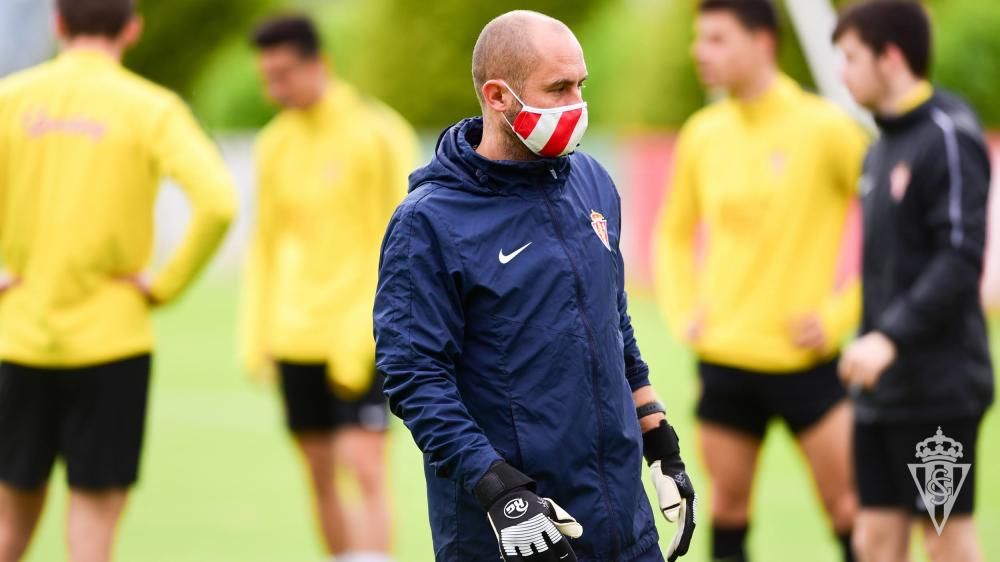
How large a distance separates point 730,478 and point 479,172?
3.18 m

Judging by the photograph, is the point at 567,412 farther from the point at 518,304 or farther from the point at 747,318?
the point at 747,318

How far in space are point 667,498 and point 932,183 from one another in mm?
1947

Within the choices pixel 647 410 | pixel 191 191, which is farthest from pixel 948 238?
pixel 191 191

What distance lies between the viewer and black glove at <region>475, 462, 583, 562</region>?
3467mm

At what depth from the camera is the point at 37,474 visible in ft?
17.8

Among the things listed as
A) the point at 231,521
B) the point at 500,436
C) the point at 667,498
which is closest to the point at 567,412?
the point at 500,436

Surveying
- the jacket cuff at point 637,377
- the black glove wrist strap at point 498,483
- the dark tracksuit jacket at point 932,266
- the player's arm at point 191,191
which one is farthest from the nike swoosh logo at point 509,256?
the player's arm at point 191,191

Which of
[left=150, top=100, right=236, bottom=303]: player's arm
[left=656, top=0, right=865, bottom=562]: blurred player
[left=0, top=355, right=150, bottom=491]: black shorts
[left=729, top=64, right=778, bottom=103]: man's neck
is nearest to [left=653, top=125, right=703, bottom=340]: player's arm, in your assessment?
[left=656, top=0, right=865, bottom=562]: blurred player

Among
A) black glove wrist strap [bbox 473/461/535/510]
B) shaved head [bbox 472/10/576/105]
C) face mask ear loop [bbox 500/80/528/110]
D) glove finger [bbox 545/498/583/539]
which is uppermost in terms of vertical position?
shaved head [bbox 472/10/576/105]

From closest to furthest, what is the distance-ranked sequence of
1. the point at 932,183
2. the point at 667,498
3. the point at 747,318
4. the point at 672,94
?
the point at 667,498, the point at 932,183, the point at 747,318, the point at 672,94

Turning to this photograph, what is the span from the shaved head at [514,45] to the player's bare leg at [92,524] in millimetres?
2528

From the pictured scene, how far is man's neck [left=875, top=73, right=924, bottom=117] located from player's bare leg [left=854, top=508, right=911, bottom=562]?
1514 millimetres

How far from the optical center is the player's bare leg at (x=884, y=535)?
213 inches

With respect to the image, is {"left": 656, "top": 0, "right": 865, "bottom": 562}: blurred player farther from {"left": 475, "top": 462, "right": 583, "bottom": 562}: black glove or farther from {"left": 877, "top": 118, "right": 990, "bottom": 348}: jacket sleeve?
{"left": 475, "top": 462, "right": 583, "bottom": 562}: black glove
